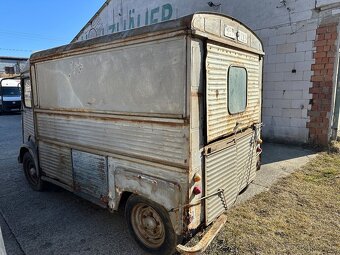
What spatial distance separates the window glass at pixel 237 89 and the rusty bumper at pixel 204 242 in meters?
1.41

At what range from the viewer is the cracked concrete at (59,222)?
Answer: 3568 mm

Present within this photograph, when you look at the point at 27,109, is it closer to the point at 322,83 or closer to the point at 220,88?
the point at 220,88

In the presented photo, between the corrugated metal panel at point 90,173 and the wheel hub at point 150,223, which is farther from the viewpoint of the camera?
the corrugated metal panel at point 90,173

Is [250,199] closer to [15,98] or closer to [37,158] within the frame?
[37,158]

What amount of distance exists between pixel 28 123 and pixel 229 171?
13.5 feet

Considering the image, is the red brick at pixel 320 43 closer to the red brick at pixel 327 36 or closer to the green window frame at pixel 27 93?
the red brick at pixel 327 36

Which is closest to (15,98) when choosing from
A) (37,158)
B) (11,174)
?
(11,174)

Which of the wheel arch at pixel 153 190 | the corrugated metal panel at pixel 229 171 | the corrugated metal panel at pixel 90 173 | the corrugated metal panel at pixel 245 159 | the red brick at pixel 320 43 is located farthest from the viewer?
the red brick at pixel 320 43

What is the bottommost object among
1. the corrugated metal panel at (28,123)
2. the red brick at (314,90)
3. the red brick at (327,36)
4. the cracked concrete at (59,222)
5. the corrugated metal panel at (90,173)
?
the cracked concrete at (59,222)

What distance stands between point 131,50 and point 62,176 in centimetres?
264

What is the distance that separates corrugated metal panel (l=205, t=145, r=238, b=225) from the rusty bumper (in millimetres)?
76

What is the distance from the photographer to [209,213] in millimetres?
3297

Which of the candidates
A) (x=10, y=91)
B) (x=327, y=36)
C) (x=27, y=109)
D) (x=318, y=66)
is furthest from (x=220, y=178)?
(x=10, y=91)

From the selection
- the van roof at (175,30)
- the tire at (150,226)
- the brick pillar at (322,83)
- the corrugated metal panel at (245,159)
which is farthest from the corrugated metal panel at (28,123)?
the brick pillar at (322,83)
